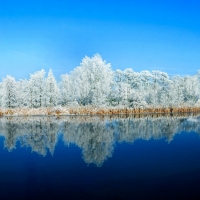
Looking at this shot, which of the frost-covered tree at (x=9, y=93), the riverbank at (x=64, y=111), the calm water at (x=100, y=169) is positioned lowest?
the calm water at (x=100, y=169)

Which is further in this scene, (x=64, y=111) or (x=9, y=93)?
(x=9, y=93)

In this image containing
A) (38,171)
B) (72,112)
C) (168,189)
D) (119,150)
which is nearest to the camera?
(168,189)

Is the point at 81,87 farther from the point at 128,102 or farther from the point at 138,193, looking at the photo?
the point at 138,193

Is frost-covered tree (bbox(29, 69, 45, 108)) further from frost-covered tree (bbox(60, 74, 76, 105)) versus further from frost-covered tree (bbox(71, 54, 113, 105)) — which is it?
frost-covered tree (bbox(71, 54, 113, 105))

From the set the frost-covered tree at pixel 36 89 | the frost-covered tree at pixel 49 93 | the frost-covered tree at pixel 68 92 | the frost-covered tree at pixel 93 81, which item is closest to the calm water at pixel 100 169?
the frost-covered tree at pixel 93 81

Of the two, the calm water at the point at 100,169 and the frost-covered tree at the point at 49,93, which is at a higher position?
the frost-covered tree at the point at 49,93

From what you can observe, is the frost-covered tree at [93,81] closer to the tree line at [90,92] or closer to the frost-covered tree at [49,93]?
the tree line at [90,92]

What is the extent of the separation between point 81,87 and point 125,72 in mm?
15821

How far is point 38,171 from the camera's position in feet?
34.4

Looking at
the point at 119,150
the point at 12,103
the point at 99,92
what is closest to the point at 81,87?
the point at 99,92

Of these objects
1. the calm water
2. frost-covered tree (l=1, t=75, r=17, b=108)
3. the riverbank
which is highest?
frost-covered tree (l=1, t=75, r=17, b=108)

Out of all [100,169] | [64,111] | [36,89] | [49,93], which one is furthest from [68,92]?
[100,169]

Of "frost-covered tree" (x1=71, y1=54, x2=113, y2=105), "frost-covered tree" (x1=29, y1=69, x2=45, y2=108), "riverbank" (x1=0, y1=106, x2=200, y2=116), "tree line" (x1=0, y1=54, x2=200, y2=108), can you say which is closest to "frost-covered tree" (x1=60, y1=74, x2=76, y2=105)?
"tree line" (x1=0, y1=54, x2=200, y2=108)

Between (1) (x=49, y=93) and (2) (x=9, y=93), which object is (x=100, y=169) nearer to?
(1) (x=49, y=93)
